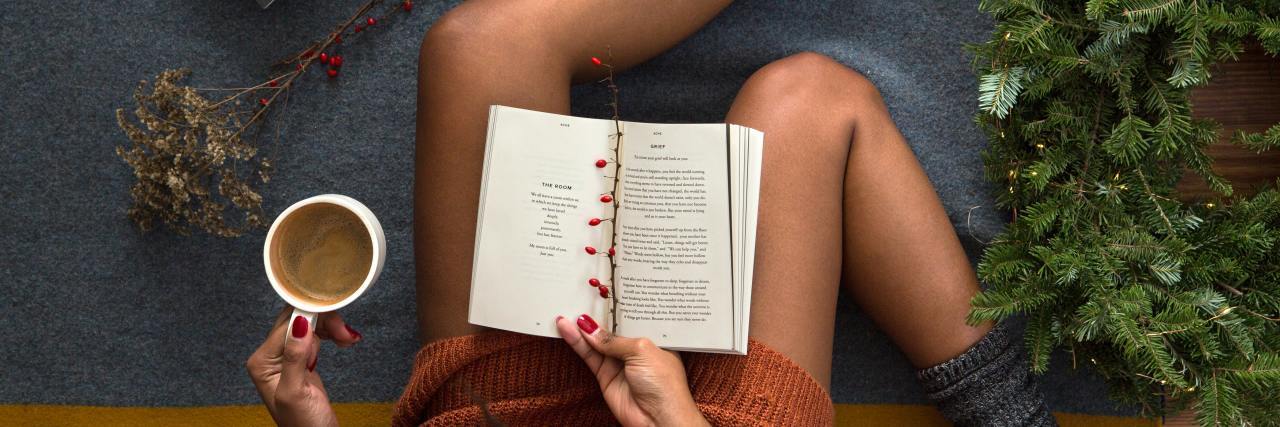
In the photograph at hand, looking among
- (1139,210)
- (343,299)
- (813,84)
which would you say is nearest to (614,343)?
(343,299)

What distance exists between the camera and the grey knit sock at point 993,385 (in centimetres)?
96

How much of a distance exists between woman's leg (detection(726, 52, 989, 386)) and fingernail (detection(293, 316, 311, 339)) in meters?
0.51

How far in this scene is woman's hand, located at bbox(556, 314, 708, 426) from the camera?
0.82 meters

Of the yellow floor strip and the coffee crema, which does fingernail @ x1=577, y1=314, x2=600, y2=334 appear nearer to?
the coffee crema

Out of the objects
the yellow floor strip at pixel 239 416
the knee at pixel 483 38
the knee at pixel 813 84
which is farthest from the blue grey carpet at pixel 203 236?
the knee at pixel 483 38

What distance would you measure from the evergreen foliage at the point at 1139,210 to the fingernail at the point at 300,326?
776 millimetres

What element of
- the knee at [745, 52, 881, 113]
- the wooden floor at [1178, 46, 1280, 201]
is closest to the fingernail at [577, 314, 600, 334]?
the knee at [745, 52, 881, 113]

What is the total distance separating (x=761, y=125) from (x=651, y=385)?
36cm

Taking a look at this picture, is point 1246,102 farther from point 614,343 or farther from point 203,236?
point 203,236

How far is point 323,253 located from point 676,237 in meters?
0.42

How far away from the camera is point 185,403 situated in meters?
1.22

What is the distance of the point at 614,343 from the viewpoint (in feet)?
2.84

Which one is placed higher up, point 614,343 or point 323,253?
point 323,253

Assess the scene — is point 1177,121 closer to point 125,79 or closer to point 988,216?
point 988,216
